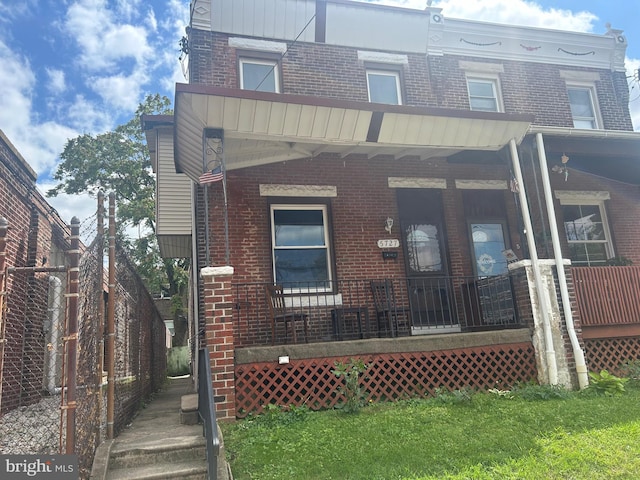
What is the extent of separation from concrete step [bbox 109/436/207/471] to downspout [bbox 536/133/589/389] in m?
5.43

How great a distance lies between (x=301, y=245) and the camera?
28.8ft

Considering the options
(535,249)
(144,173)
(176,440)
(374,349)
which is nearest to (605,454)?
(374,349)

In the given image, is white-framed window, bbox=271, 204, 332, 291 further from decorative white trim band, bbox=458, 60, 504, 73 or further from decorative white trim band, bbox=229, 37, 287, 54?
decorative white trim band, bbox=458, 60, 504, 73

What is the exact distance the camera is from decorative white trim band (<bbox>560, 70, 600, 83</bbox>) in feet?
37.5

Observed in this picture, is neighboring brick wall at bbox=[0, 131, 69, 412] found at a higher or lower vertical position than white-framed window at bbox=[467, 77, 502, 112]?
lower

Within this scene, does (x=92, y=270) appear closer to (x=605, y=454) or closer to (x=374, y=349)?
(x=374, y=349)

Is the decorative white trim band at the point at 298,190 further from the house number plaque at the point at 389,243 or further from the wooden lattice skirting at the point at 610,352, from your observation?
the wooden lattice skirting at the point at 610,352

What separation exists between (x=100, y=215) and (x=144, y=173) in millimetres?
21628

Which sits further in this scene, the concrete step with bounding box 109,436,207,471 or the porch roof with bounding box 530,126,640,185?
the porch roof with bounding box 530,126,640,185

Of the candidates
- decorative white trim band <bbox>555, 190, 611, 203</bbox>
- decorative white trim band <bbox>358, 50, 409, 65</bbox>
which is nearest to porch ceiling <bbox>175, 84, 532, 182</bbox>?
decorative white trim band <bbox>358, 50, 409, 65</bbox>

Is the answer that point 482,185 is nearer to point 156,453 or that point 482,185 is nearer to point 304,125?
point 304,125

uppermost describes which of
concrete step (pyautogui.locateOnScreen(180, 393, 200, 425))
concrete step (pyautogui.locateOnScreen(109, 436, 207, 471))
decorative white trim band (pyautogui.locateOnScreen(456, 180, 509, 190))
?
decorative white trim band (pyautogui.locateOnScreen(456, 180, 509, 190))

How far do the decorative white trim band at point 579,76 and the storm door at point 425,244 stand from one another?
15.6ft

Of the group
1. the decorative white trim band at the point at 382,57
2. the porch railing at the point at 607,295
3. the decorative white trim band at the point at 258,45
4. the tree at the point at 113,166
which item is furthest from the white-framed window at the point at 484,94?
the tree at the point at 113,166
